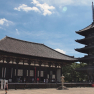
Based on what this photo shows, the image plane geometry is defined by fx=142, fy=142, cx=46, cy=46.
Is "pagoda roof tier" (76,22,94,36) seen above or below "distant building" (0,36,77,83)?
above

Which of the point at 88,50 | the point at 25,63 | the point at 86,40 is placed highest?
the point at 86,40

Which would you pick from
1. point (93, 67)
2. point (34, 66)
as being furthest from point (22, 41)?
point (93, 67)

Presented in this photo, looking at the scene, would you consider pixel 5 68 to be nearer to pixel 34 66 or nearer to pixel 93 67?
pixel 34 66

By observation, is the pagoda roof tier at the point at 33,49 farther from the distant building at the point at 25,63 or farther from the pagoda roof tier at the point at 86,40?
the pagoda roof tier at the point at 86,40

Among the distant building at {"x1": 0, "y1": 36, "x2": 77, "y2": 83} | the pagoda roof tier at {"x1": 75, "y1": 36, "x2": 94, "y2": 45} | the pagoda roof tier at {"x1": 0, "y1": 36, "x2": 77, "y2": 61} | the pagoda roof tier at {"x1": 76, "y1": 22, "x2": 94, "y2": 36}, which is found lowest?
the distant building at {"x1": 0, "y1": 36, "x2": 77, "y2": 83}

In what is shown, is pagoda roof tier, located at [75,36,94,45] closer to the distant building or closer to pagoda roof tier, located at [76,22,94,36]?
pagoda roof tier, located at [76,22,94,36]

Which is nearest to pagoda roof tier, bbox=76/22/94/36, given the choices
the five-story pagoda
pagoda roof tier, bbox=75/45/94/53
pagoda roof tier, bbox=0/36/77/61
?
the five-story pagoda

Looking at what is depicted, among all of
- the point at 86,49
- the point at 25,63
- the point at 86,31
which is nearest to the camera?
the point at 25,63

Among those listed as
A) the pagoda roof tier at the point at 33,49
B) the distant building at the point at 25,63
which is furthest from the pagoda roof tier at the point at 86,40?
the distant building at the point at 25,63

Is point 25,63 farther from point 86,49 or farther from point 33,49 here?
point 86,49

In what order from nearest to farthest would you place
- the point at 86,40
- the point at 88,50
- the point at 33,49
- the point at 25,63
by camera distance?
the point at 25,63 → the point at 33,49 → the point at 88,50 → the point at 86,40

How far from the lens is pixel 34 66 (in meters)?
29.5

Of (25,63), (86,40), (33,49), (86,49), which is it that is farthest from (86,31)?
(25,63)

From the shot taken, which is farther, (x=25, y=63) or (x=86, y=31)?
(x=86, y=31)
